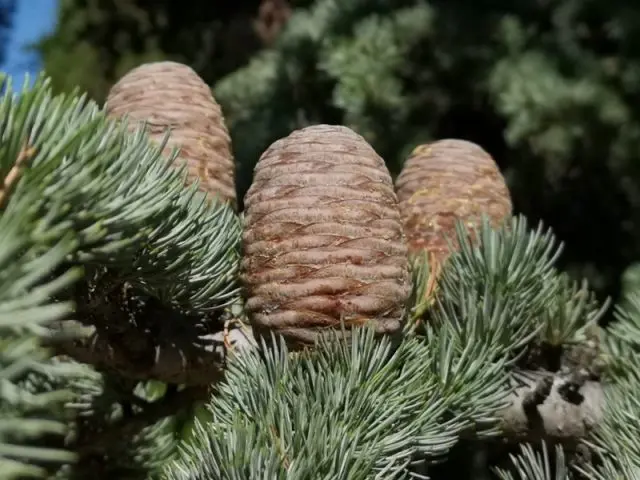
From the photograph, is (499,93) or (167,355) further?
(499,93)

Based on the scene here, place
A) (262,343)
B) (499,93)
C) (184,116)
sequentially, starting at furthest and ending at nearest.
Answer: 1. (499,93)
2. (184,116)
3. (262,343)

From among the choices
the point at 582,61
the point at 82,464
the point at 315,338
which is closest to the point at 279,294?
the point at 315,338

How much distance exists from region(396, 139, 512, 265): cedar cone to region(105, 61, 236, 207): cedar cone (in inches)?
4.8

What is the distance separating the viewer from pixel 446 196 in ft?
1.68

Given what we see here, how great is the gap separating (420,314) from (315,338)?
0.12 meters

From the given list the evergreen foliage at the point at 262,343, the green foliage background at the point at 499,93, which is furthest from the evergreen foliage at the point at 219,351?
the green foliage background at the point at 499,93

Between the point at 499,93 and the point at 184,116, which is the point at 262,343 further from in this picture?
the point at 499,93

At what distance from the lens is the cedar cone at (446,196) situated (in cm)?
51

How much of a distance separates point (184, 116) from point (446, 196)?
0.17m

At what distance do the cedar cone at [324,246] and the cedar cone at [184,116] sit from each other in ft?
0.26

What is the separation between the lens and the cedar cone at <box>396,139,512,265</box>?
0.51m

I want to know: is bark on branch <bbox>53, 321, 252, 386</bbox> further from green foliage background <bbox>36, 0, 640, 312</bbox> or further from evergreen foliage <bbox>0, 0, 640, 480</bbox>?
green foliage background <bbox>36, 0, 640, 312</bbox>

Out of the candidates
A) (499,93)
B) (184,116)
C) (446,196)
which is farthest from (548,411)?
(499,93)

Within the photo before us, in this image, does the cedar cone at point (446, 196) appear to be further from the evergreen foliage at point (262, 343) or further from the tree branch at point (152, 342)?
the tree branch at point (152, 342)
